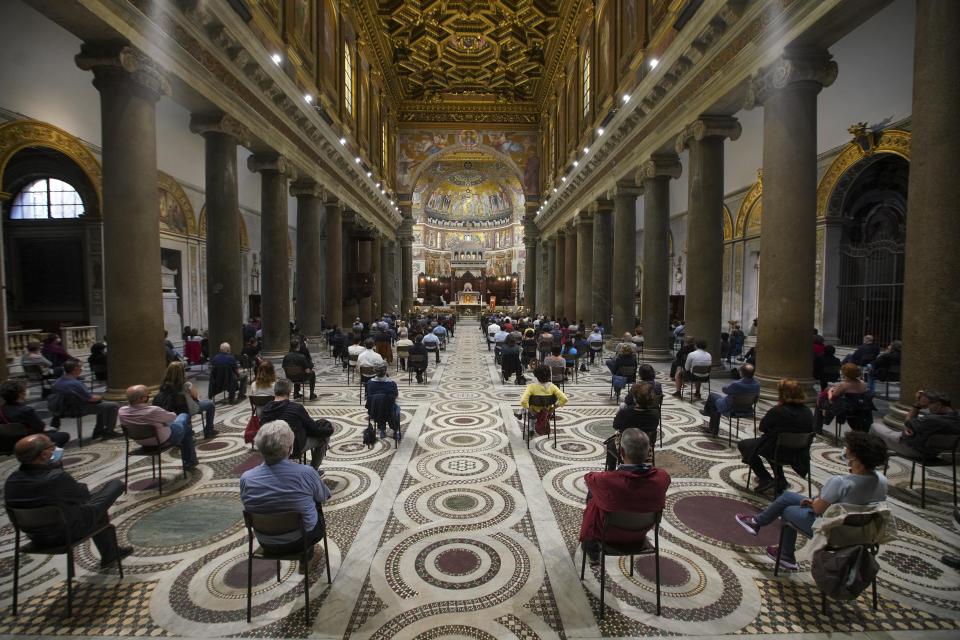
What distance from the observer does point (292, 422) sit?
385cm

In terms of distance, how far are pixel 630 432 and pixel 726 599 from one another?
1.22 m

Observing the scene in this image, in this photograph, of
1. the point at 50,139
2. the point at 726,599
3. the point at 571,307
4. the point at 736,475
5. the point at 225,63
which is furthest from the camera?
the point at 571,307

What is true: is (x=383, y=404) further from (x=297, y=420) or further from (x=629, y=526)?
(x=629, y=526)

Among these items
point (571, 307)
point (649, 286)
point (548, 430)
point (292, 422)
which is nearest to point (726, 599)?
point (548, 430)

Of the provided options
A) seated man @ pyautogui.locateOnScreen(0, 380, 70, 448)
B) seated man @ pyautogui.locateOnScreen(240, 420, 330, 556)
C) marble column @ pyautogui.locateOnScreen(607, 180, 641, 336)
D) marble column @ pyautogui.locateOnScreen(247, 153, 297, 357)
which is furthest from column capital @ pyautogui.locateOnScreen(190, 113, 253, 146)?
marble column @ pyautogui.locateOnScreen(607, 180, 641, 336)

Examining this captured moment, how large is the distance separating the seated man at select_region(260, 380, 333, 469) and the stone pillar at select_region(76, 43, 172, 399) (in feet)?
12.3

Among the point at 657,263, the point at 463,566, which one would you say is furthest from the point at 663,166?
the point at 463,566

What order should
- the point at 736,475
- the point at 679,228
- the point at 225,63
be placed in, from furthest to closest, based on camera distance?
the point at 679,228, the point at 225,63, the point at 736,475

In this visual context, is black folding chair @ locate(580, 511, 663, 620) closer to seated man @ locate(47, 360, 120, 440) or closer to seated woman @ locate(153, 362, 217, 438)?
seated woman @ locate(153, 362, 217, 438)

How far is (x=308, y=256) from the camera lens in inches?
519

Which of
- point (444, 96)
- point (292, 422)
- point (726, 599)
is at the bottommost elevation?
point (726, 599)

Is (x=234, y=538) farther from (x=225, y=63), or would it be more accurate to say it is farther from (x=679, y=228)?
(x=679, y=228)

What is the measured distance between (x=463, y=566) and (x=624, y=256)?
36.5 feet

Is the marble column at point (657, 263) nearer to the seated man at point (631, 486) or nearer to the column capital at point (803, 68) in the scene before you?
the column capital at point (803, 68)
